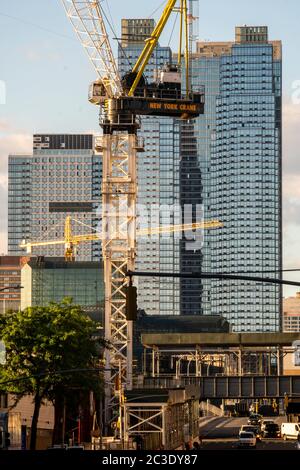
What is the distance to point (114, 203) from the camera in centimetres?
17862

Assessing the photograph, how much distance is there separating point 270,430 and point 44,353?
43145 mm

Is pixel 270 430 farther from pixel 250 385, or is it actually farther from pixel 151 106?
pixel 151 106

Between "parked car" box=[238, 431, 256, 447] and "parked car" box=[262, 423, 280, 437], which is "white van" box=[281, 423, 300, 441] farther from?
"parked car" box=[238, 431, 256, 447]

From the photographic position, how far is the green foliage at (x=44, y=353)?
426ft

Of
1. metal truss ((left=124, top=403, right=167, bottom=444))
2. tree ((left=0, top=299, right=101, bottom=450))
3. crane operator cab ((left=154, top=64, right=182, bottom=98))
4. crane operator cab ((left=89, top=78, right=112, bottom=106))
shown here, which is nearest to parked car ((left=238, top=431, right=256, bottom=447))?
metal truss ((left=124, top=403, right=167, bottom=444))

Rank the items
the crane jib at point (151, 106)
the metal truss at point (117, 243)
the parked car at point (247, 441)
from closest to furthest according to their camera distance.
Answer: the parked car at point (247, 441), the metal truss at point (117, 243), the crane jib at point (151, 106)

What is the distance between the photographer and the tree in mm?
129625

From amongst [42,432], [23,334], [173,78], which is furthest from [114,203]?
[23,334]

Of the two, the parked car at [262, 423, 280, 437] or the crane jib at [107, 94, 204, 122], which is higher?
the crane jib at [107, 94, 204, 122]

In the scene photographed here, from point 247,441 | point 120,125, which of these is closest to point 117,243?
point 120,125

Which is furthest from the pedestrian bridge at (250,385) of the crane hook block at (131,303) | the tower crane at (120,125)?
the crane hook block at (131,303)

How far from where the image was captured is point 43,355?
132 m

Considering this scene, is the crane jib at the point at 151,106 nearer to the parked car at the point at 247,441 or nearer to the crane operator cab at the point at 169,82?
the crane operator cab at the point at 169,82
